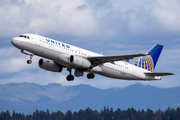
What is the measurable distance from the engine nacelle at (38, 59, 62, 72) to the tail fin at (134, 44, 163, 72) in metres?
16.1

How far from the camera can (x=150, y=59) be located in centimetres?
6906

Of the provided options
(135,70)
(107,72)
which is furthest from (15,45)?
(135,70)

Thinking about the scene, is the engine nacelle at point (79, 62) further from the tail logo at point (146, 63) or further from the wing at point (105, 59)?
the tail logo at point (146, 63)

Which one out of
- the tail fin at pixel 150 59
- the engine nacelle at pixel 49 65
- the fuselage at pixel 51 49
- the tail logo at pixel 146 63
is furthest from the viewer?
the tail fin at pixel 150 59

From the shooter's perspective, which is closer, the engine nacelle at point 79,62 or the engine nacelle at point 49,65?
the engine nacelle at point 79,62

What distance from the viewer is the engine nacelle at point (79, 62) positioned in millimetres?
54594

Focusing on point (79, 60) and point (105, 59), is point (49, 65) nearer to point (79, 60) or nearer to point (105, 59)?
point (79, 60)

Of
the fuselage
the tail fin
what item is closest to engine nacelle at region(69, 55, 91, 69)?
the fuselage

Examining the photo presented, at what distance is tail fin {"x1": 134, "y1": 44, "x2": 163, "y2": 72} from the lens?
220ft

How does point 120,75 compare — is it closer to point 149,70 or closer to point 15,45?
point 149,70

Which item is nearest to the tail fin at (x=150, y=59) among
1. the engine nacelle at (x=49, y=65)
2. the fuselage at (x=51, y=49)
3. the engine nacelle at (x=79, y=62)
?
the fuselage at (x=51, y=49)

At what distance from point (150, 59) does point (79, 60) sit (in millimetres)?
19819

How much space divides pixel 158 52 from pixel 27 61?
30.0 m

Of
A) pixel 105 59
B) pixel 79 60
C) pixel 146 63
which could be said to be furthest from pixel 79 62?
pixel 146 63
